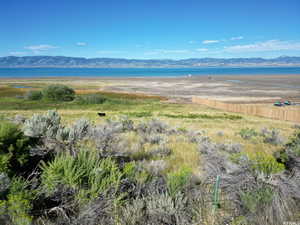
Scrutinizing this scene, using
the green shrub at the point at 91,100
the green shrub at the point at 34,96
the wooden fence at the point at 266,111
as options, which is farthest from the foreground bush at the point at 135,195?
the green shrub at the point at 34,96

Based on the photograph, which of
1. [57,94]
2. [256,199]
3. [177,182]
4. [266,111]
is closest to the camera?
[256,199]

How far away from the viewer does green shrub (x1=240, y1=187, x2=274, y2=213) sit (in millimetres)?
3059

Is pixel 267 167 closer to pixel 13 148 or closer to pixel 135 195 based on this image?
pixel 135 195

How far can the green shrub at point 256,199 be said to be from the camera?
3.06 m

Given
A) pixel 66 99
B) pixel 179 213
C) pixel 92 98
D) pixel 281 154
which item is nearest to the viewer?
pixel 179 213

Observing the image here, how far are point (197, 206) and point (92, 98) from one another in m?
31.6

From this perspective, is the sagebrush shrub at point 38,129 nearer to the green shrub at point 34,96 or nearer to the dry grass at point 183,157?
the dry grass at point 183,157

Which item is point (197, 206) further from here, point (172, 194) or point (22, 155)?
point (22, 155)

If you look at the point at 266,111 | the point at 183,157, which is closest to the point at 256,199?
the point at 183,157

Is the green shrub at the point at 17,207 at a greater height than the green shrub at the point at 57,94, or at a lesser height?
greater

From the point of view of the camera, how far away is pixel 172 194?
10.8ft

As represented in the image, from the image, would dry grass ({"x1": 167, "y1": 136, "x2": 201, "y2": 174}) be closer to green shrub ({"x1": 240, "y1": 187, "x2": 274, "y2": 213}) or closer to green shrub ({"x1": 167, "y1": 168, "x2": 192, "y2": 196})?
green shrub ({"x1": 167, "y1": 168, "x2": 192, "y2": 196})

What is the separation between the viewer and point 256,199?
3.11m

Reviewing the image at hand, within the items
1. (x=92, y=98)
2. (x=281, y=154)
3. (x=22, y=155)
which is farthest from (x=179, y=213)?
(x=92, y=98)
